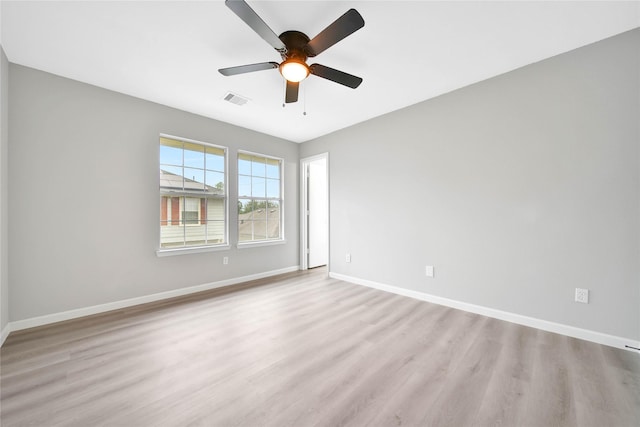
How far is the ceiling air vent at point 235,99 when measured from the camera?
10.1 feet

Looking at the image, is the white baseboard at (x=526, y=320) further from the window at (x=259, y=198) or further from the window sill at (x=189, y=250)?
the window sill at (x=189, y=250)

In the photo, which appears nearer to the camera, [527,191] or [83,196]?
[527,191]

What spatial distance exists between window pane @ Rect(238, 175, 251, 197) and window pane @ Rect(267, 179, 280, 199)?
430 millimetres

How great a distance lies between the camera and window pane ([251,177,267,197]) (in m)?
4.40

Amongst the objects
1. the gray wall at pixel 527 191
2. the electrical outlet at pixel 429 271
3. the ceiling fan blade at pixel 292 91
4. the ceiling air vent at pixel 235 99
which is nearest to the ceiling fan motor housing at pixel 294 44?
the ceiling fan blade at pixel 292 91

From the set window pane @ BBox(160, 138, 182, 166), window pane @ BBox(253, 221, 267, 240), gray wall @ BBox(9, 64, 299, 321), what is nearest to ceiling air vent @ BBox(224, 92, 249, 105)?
gray wall @ BBox(9, 64, 299, 321)

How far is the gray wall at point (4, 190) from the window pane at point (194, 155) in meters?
1.63

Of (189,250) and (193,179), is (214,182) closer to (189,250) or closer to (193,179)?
(193,179)

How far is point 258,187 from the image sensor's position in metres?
4.48

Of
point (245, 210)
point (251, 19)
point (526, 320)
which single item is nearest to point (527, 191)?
point (526, 320)

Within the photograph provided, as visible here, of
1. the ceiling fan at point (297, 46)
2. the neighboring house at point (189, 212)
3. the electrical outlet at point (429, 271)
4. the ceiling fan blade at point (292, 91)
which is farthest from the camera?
the neighboring house at point (189, 212)

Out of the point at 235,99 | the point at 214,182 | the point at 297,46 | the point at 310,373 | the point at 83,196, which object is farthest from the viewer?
the point at 214,182

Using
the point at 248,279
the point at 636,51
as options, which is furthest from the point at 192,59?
the point at 636,51

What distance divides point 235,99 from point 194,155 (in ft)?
3.66
